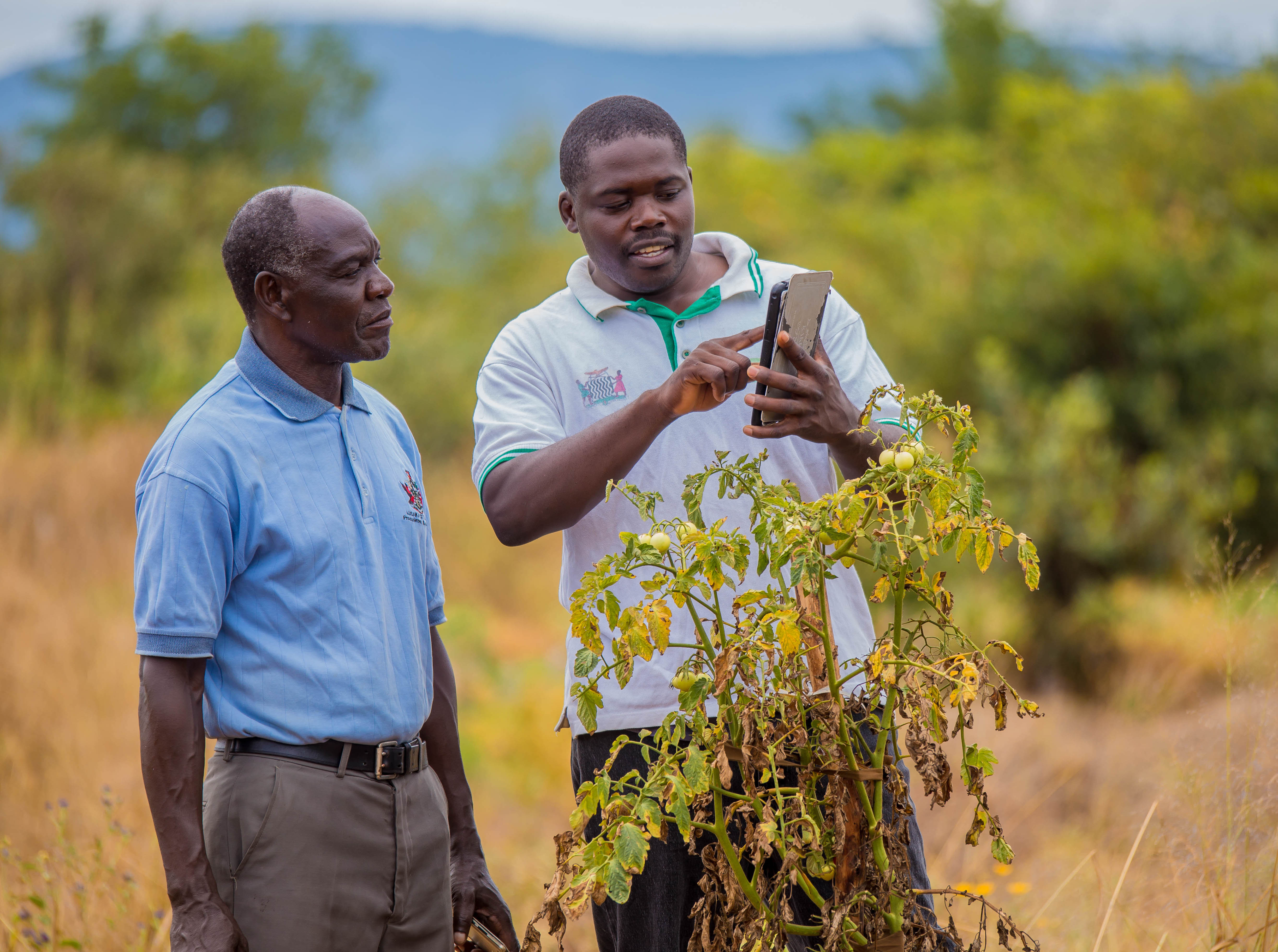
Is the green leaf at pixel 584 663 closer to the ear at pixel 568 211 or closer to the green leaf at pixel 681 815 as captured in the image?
the green leaf at pixel 681 815

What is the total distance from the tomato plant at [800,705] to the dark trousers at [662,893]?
1.36 ft

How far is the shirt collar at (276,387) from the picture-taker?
7.19 ft

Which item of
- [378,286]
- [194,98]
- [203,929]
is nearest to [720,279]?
[378,286]

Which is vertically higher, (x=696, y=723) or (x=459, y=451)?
(x=459, y=451)

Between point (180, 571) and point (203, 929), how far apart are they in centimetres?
57

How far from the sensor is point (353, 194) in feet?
99.4

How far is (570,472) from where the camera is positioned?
82.4 inches

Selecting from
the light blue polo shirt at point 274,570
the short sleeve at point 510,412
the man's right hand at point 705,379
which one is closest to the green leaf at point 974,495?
the man's right hand at point 705,379

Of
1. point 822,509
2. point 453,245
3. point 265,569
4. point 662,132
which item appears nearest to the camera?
point 822,509

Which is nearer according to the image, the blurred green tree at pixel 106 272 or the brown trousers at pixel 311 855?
the brown trousers at pixel 311 855

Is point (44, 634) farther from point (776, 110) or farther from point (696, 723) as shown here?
point (776, 110)

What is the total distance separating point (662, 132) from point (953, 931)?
5.05 ft

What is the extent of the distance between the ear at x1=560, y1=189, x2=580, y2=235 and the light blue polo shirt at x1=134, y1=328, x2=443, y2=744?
0.64 metres

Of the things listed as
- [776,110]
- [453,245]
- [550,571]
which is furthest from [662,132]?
[776,110]
